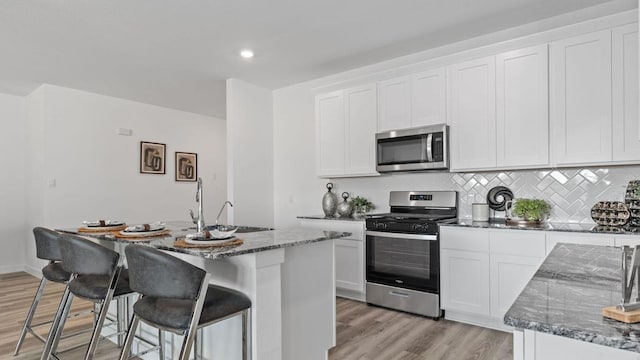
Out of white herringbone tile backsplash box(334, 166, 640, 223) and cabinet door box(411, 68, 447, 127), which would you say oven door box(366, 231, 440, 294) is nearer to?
white herringbone tile backsplash box(334, 166, 640, 223)

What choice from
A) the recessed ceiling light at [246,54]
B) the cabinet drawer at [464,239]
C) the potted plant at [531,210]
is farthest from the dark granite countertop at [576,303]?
the recessed ceiling light at [246,54]

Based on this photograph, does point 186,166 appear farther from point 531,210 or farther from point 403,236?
point 531,210

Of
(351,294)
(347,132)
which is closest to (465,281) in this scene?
(351,294)

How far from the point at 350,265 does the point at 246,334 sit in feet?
6.83

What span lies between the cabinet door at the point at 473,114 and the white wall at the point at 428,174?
0.44 feet

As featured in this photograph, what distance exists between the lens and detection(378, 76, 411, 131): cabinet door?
3.70 m

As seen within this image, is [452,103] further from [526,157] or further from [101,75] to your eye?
[101,75]

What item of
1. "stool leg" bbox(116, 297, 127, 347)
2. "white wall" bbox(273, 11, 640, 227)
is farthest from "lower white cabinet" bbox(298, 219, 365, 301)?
"stool leg" bbox(116, 297, 127, 347)

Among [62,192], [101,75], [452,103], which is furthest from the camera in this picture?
[62,192]

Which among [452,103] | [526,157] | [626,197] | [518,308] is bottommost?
[518,308]

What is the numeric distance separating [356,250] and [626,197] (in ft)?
7.38

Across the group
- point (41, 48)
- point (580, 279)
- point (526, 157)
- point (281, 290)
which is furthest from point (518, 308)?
point (41, 48)

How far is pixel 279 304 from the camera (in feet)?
6.45

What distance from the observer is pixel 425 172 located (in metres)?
3.75
